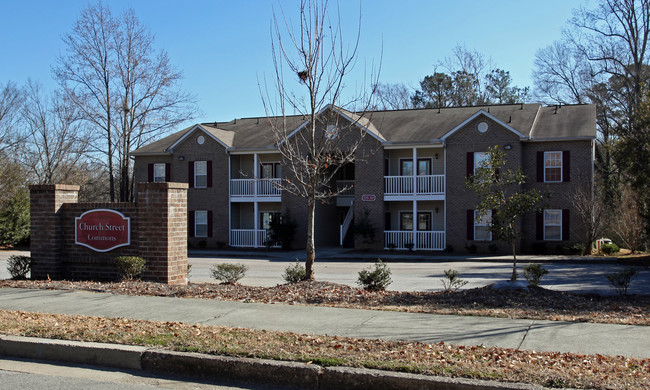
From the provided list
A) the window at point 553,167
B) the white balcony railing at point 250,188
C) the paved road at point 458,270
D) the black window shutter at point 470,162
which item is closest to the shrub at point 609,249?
the paved road at point 458,270

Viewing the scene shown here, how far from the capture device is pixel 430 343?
6836 mm

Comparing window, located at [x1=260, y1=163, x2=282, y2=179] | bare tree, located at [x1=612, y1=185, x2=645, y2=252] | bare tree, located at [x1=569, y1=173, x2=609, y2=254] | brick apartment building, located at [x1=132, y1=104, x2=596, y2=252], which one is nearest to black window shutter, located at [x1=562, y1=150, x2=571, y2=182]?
brick apartment building, located at [x1=132, y1=104, x2=596, y2=252]

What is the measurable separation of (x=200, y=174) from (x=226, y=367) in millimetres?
28594

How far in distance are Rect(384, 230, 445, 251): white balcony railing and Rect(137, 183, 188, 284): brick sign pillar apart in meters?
19.2

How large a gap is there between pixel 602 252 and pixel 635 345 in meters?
22.0

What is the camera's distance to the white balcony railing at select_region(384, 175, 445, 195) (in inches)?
1168

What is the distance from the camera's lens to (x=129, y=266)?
37.7ft

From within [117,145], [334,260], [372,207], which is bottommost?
[334,260]

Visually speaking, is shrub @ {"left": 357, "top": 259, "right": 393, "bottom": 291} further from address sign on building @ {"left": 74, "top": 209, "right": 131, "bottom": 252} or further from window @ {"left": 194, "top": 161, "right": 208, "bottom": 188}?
window @ {"left": 194, "top": 161, "right": 208, "bottom": 188}

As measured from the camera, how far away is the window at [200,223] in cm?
3372

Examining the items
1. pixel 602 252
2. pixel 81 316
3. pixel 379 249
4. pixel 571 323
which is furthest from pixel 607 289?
pixel 379 249

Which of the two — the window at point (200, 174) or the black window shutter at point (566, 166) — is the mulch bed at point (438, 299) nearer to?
the black window shutter at point (566, 166)

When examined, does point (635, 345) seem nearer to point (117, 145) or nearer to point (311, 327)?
point (311, 327)

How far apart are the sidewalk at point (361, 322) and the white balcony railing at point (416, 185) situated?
2132 centimetres
